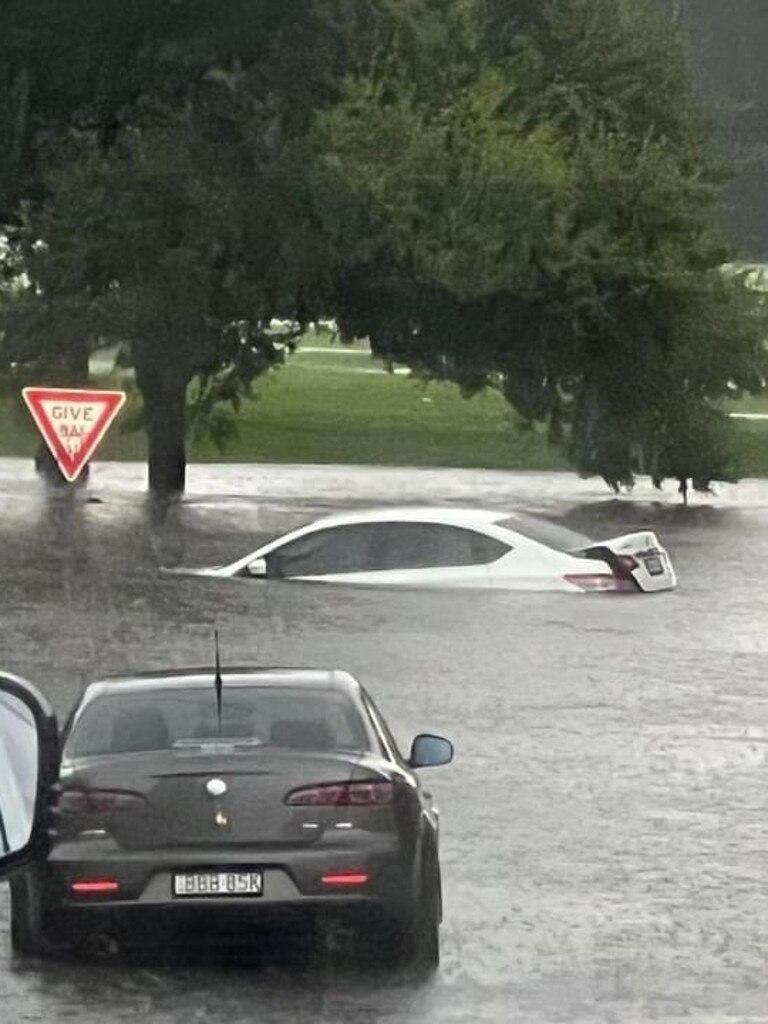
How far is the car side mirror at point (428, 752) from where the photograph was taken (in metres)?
10.4

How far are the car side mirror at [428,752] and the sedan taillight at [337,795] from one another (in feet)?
1.40

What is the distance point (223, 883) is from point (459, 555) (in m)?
19.5

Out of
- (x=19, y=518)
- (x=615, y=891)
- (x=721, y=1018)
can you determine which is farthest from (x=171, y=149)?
(x=721, y=1018)

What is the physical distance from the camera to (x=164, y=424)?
46750mm

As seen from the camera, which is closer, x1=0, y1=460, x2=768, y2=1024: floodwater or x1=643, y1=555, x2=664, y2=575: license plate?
x1=0, y1=460, x2=768, y2=1024: floodwater

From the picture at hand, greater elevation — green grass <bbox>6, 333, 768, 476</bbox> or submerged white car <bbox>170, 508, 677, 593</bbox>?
submerged white car <bbox>170, 508, 677, 593</bbox>

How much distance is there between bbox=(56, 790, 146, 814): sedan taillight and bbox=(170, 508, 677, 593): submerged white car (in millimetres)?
18560

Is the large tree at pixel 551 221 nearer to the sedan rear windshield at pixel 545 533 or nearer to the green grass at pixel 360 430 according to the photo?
the green grass at pixel 360 430

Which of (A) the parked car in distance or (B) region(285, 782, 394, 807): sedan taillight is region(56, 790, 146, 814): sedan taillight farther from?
(B) region(285, 782, 394, 807): sedan taillight

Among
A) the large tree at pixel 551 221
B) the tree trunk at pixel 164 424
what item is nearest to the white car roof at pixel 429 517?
the large tree at pixel 551 221

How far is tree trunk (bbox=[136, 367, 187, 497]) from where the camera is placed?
44.7 metres

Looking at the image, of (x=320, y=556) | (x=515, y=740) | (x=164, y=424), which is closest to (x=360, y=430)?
(x=164, y=424)

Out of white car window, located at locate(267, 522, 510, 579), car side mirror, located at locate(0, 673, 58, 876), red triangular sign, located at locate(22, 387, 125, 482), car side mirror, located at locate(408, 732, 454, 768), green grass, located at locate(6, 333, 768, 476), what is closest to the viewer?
car side mirror, located at locate(0, 673, 58, 876)

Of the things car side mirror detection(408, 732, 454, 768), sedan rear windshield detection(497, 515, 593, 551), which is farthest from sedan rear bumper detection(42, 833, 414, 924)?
sedan rear windshield detection(497, 515, 593, 551)
